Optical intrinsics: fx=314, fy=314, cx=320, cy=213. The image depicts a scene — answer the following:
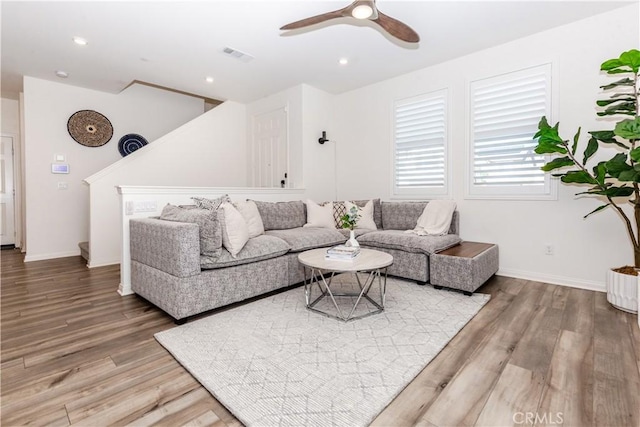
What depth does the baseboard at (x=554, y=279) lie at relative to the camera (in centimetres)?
309

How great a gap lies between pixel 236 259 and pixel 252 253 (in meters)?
0.17

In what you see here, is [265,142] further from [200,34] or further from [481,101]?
[481,101]

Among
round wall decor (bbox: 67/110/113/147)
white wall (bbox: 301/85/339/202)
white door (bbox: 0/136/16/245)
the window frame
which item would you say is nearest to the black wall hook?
white wall (bbox: 301/85/339/202)

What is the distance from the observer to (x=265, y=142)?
5559mm

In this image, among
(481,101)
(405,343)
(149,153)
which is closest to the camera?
(405,343)

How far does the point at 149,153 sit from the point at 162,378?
419cm

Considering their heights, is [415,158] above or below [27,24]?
below

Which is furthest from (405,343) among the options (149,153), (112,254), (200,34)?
(149,153)

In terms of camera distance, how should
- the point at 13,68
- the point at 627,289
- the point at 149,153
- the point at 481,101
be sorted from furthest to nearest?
1. the point at 149,153
2. the point at 13,68
3. the point at 481,101
4. the point at 627,289

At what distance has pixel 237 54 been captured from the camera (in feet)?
12.4

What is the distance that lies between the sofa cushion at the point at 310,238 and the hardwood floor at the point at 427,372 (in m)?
1.35

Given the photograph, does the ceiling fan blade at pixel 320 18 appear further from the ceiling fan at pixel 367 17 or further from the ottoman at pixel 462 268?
the ottoman at pixel 462 268

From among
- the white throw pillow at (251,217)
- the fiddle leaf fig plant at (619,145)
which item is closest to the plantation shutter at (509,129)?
the fiddle leaf fig plant at (619,145)

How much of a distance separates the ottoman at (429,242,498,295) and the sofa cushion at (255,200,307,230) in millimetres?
1833
